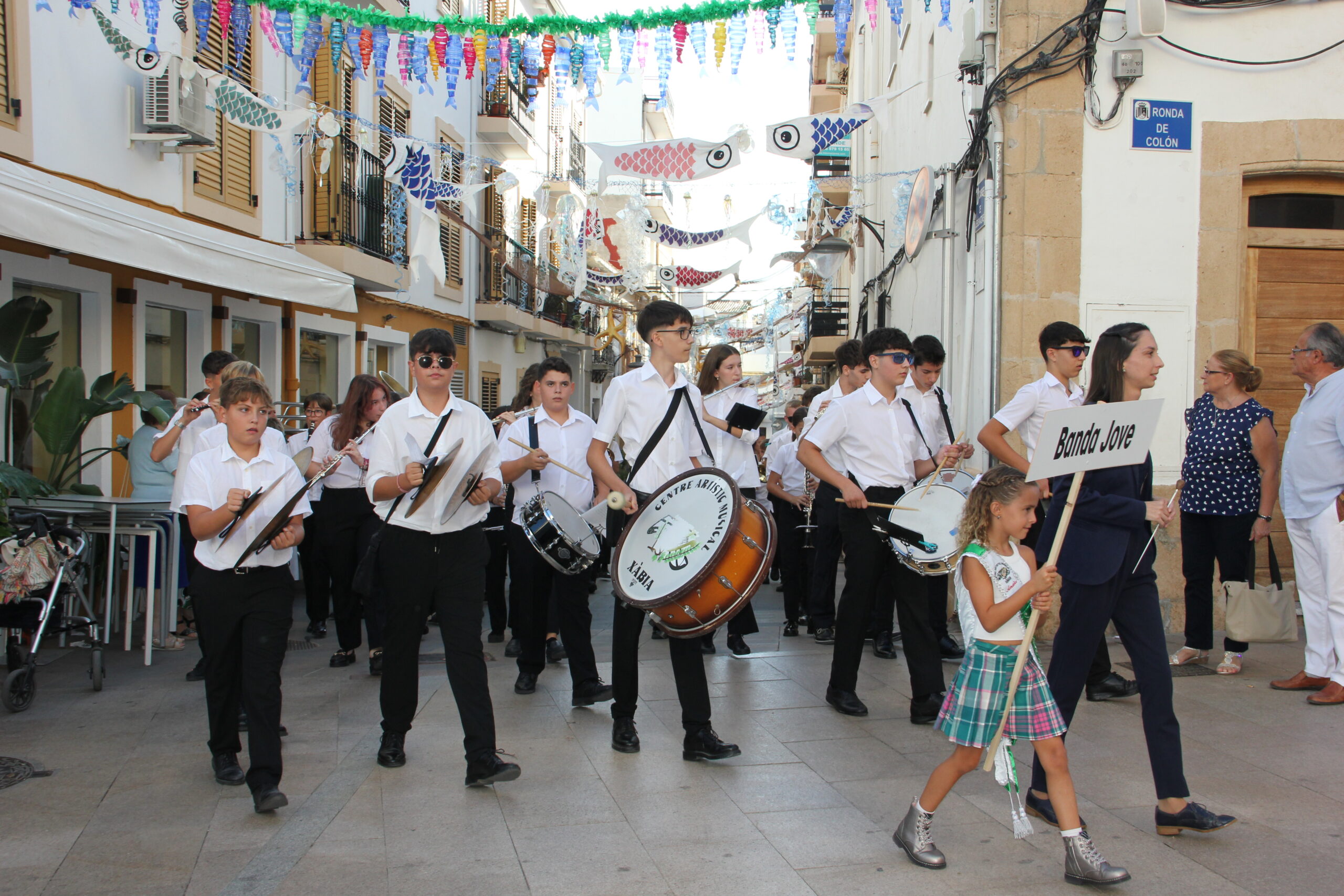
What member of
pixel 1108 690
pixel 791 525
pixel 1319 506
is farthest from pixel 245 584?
pixel 1319 506

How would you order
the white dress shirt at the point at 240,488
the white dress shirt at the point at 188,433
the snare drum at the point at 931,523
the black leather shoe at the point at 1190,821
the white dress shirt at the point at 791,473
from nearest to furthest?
the black leather shoe at the point at 1190,821, the white dress shirt at the point at 240,488, the snare drum at the point at 931,523, the white dress shirt at the point at 188,433, the white dress shirt at the point at 791,473

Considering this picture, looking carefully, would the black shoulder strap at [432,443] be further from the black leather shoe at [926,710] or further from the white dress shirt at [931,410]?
the white dress shirt at [931,410]

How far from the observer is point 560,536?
553 centimetres

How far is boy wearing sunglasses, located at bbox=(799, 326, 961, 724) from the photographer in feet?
17.4

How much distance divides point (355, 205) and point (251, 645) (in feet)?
39.6

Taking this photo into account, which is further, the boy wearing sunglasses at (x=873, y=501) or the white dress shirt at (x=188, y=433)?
the white dress shirt at (x=188, y=433)

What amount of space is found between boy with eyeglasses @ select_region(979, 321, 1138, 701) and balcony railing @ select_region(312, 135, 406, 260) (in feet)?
33.2

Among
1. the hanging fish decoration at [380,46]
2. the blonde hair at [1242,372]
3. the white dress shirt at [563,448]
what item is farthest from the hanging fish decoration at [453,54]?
the blonde hair at [1242,372]

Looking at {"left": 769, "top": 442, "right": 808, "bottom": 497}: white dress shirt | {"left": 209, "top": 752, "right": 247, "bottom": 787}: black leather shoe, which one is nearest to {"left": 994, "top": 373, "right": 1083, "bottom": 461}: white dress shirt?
{"left": 769, "top": 442, "right": 808, "bottom": 497}: white dress shirt

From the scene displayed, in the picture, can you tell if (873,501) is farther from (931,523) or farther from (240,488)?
(240,488)

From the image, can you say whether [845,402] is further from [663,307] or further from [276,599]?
[276,599]

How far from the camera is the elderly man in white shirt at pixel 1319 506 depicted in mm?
5641

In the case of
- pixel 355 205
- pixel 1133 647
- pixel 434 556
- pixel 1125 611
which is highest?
pixel 355 205

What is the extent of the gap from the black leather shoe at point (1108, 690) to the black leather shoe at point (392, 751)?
11.4 feet
